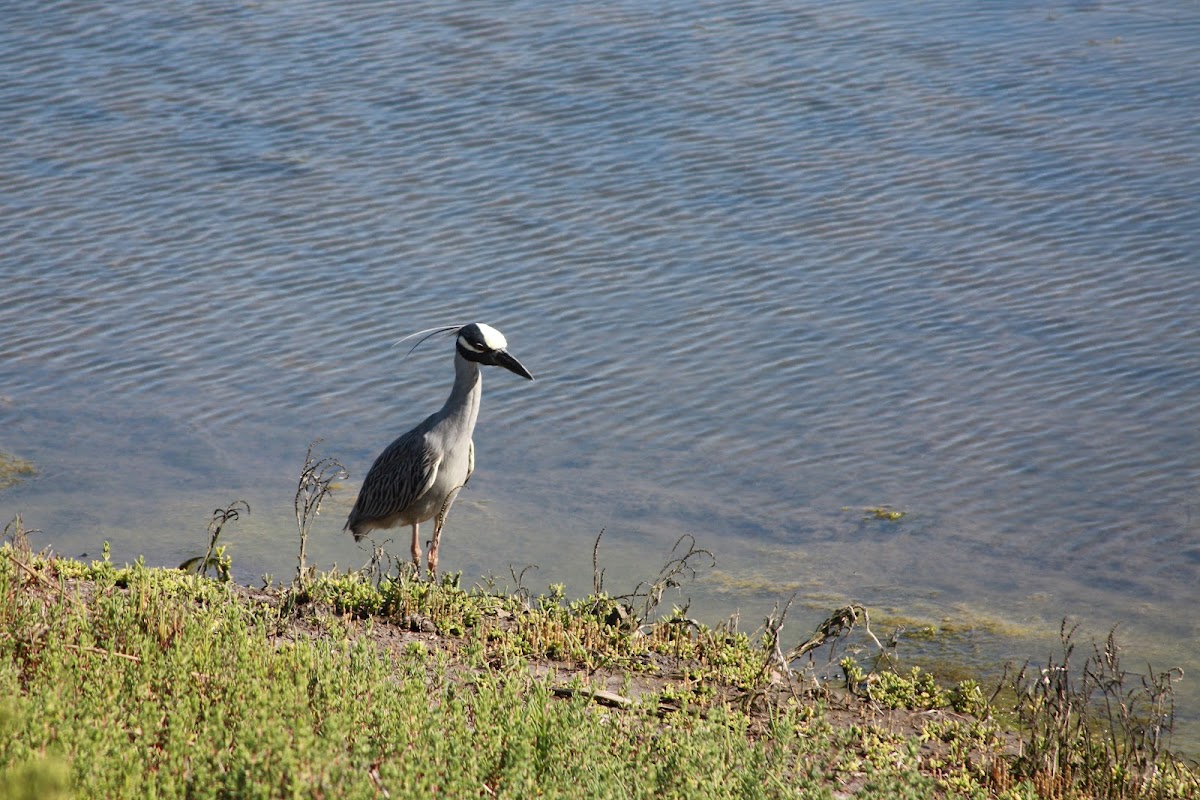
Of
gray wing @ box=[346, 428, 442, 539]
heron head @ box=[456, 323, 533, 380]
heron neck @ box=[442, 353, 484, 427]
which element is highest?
heron head @ box=[456, 323, 533, 380]

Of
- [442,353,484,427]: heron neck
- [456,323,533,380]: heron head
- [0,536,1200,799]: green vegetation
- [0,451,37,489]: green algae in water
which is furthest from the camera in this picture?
[0,451,37,489]: green algae in water

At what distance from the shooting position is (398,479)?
8383 mm

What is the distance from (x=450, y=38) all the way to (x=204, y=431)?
9.63 meters

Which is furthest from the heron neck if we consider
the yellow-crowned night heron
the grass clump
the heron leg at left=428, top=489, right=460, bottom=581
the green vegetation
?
the grass clump

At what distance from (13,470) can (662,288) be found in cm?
569

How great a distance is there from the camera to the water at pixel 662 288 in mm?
9312

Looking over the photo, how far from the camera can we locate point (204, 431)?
10.7 metres

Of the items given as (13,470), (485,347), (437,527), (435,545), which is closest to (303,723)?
(485,347)

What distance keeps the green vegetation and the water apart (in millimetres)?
1558

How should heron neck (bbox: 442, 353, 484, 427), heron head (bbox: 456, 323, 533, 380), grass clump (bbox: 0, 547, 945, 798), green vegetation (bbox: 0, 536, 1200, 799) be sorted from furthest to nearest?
heron neck (bbox: 442, 353, 484, 427)
heron head (bbox: 456, 323, 533, 380)
green vegetation (bbox: 0, 536, 1200, 799)
grass clump (bbox: 0, 547, 945, 798)

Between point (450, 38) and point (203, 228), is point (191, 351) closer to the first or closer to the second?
point (203, 228)

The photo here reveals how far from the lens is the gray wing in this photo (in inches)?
328

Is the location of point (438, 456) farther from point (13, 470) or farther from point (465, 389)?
point (13, 470)

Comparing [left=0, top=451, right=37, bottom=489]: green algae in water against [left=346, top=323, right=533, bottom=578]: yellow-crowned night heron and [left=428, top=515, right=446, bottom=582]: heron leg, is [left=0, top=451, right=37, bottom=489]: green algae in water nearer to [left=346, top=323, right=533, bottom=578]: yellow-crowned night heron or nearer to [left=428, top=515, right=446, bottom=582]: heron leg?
[left=346, top=323, right=533, bottom=578]: yellow-crowned night heron
